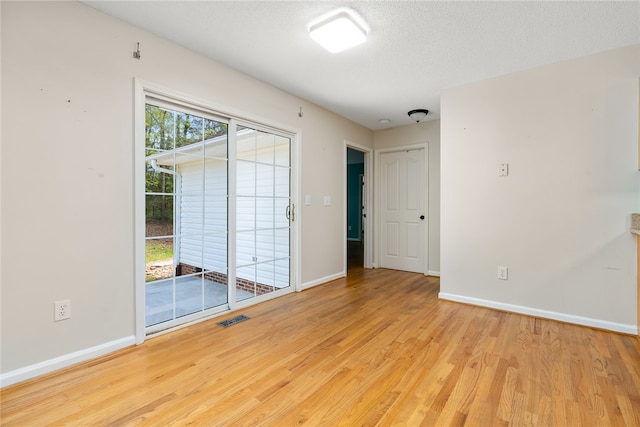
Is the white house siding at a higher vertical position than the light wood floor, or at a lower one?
higher

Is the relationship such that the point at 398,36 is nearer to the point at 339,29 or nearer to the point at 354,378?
the point at 339,29

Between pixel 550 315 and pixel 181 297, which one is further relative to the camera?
pixel 550 315

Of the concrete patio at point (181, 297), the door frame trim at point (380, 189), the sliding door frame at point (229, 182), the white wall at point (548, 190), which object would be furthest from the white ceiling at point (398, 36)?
the concrete patio at point (181, 297)

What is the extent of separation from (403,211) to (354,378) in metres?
3.42

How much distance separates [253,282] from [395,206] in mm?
2788

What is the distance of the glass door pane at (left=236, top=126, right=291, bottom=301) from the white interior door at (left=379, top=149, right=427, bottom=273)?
2.08 m

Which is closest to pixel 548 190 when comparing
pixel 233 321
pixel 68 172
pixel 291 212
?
pixel 291 212

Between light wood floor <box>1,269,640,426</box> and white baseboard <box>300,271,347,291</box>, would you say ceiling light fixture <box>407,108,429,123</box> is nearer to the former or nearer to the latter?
white baseboard <box>300,271,347,291</box>

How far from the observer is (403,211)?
15.9ft

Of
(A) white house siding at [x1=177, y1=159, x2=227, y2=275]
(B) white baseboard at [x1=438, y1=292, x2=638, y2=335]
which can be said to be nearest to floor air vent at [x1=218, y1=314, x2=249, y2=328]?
(A) white house siding at [x1=177, y1=159, x2=227, y2=275]

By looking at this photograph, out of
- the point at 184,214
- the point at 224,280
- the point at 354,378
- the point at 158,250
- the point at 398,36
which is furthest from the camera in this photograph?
the point at 224,280

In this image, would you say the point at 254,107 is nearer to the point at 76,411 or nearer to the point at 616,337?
the point at 76,411

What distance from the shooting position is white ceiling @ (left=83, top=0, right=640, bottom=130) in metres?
1.98

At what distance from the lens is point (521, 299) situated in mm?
2914
